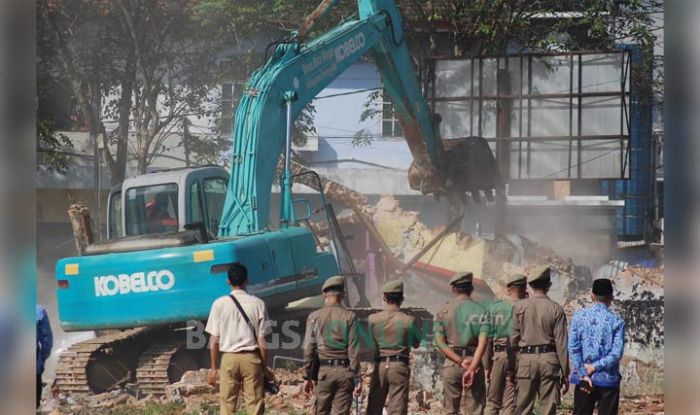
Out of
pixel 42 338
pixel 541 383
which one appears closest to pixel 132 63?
pixel 42 338

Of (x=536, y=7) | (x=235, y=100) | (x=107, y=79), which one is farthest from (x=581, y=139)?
(x=107, y=79)

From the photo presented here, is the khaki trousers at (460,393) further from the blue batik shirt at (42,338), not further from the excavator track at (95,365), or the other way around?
the excavator track at (95,365)

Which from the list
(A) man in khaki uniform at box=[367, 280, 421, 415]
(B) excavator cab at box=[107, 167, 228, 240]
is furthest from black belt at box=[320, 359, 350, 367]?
(B) excavator cab at box=[107, 167, 228, 240]

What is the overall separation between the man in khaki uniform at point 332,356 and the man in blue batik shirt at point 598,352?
5.90 ft

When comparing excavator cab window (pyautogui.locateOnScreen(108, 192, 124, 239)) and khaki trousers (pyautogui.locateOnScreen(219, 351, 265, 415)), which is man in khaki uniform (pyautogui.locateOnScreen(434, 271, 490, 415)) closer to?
khaki trousers (pyautogui.locateOnScreen(219, 351, 265, 415))

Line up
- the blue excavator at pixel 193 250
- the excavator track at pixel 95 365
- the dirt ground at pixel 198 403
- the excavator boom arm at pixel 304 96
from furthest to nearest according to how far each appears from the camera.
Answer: the excavator track at pixel 95 365, the excavator boom arm at pixel 304 96, the blue excavator at pixel 193 250, the dirt ground at pixel 198 403

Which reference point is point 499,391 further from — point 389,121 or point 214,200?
point 389,121

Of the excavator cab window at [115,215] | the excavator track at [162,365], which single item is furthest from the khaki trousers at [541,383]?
the excavator cab window at [115,215]

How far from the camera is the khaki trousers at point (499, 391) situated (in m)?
11.0

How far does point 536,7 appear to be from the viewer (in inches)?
626

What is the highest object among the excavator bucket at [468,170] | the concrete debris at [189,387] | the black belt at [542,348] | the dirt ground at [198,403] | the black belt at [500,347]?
the excavator bucket at [468,170]

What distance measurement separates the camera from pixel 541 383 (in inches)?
412

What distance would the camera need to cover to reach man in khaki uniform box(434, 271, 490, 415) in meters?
10.5

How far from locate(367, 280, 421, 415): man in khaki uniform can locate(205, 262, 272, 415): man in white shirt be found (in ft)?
3.61
